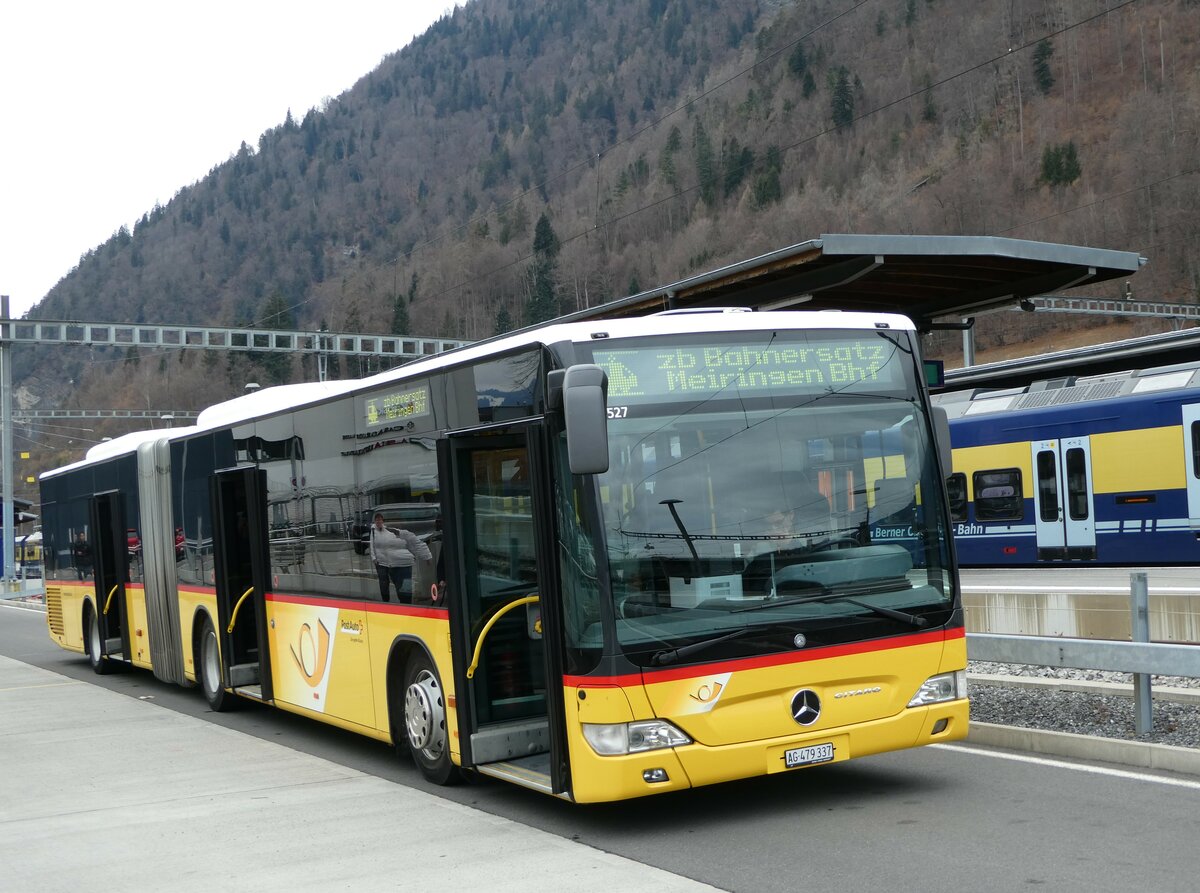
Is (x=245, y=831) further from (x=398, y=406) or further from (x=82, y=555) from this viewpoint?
(x=82, y=555)

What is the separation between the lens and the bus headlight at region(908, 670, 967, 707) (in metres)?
8.09

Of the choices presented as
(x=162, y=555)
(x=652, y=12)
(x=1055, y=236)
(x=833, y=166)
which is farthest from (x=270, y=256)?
(x=162, y=555)

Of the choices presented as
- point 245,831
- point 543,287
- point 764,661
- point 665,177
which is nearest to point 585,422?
point 764,661

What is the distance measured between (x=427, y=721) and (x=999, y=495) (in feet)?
60.0

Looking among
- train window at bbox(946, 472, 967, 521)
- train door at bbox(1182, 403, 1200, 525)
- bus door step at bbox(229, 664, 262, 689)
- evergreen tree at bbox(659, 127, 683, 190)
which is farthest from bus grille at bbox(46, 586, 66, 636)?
evergreen tree at bbox(659, 127, 683, 190)

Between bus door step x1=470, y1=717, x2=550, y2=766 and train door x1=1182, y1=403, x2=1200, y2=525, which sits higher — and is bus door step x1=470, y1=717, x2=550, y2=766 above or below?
below

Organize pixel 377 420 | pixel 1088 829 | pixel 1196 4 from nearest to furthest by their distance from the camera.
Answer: pixel 1088 829 < pixel 377 420 < pixel 1196 4

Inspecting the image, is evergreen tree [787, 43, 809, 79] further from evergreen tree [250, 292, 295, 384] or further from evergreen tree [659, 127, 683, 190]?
evergreen tree [250, 292, 295, 384]

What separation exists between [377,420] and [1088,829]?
540 centimetres

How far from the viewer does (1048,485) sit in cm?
2425

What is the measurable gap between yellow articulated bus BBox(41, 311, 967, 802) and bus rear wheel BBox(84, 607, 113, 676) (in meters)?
9.87

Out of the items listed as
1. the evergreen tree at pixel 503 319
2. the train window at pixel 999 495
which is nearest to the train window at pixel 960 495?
A: the train window at pixel 999 495

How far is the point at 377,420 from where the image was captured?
9.87 metres

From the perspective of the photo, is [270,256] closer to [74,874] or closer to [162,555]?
[162,555]
